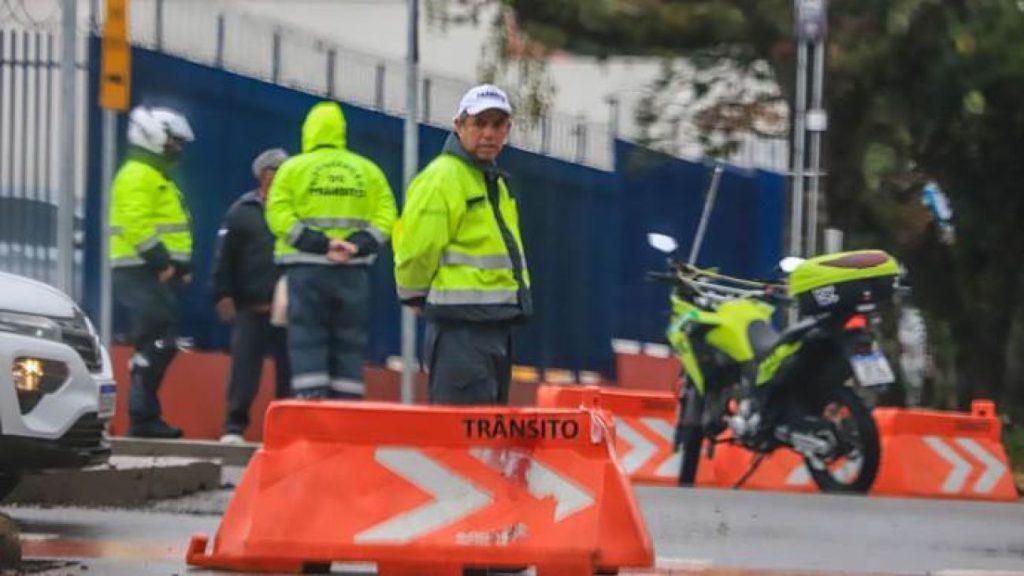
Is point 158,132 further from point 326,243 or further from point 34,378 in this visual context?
point 34,378

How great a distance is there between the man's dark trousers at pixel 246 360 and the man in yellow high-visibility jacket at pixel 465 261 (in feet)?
19.6

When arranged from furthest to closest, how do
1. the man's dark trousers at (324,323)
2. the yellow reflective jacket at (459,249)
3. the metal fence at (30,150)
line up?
the metal fence at (30,150) → the man's dark trousers at (324,323) → the yellow reflective jacket at (459,249)

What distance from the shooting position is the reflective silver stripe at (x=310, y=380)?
1310 cm

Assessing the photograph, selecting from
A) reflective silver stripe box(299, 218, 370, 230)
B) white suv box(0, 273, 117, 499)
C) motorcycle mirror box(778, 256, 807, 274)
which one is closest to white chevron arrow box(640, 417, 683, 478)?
motorcycle mirror box(778, 256, 807, 274)

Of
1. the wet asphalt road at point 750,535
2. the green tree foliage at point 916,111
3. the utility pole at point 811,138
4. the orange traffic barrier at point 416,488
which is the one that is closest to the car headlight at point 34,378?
the wet asphalt road at point 750,535

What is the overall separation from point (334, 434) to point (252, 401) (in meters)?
6.63

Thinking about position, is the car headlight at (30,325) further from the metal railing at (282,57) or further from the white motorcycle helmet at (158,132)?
the metal railing at (282,57)

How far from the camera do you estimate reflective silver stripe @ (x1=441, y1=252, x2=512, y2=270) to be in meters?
8.44

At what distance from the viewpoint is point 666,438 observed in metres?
14.2

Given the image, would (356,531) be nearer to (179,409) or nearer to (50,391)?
(50,391)

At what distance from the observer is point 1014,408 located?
19328 millimetres

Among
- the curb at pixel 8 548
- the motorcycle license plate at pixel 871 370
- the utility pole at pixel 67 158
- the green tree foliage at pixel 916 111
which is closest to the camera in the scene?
the curb at pixel 8 548

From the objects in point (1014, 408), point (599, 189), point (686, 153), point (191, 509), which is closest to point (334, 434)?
point (191, 509)

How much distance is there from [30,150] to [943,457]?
5778 millimetres
